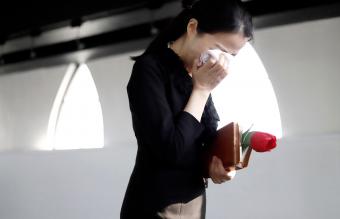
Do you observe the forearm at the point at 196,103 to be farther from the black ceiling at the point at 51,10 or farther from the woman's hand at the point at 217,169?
the black ceiling at the point at 51,10

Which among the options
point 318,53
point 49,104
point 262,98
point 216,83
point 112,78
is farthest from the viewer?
point 49,104

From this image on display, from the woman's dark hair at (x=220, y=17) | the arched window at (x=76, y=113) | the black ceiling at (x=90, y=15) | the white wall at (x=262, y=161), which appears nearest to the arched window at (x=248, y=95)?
the white wall at (x=262, y=161)

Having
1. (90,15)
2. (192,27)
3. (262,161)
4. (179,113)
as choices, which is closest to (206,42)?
(192,27)

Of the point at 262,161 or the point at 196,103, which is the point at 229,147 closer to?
the point at 196,103

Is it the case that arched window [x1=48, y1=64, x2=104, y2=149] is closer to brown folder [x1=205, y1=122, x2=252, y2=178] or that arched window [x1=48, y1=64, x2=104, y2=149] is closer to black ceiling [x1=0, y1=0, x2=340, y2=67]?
black ceiling [x1=0, y1=0, x2=340, y2=67]

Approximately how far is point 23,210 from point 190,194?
8.61ft

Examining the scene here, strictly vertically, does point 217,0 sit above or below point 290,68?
below

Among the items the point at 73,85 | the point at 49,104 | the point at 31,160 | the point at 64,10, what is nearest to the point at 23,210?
the point at 31,160

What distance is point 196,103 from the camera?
2.04 ft

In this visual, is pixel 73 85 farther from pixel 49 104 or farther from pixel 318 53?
pixel 318 53

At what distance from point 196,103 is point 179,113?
0.04 metres

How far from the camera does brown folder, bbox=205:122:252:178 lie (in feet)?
2.00

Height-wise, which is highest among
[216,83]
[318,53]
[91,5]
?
[91,5]

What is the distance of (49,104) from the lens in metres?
3.10
